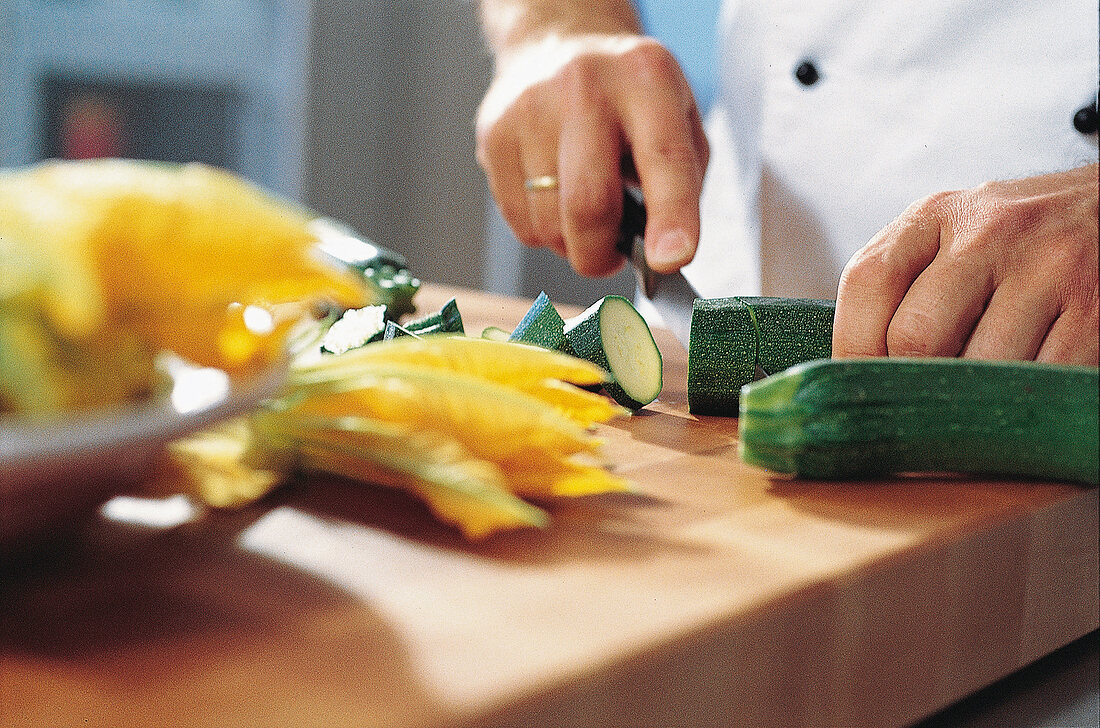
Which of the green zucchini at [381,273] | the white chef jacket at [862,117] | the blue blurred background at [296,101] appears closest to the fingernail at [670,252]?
the white chef jacket at [862,117]

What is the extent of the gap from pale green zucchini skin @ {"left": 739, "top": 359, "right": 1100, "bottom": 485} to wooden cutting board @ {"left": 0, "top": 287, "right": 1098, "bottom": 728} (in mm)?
25

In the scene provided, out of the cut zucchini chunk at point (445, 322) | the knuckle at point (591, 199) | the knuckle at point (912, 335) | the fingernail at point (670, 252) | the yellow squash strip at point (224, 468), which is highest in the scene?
the knuckle at point (591, 199)

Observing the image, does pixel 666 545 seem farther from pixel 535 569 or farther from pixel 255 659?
pixel 255 659

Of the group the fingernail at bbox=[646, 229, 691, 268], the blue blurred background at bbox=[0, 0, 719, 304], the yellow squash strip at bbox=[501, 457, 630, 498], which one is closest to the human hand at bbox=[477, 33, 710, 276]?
the fingernail at bbox=[646, 229, 691, 268]

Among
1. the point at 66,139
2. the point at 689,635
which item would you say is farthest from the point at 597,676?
the point at 66,139

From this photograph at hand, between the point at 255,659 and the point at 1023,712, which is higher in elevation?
the point at 255,659

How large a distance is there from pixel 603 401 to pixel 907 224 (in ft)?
1.63

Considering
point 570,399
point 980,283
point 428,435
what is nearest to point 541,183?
point 980,283

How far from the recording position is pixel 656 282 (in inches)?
60.0

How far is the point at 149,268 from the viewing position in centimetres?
43

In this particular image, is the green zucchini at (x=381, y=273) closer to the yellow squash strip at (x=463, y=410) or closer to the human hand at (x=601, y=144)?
Result: the human hand at (x=601, y=144)

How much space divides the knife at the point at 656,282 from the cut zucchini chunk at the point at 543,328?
18cm

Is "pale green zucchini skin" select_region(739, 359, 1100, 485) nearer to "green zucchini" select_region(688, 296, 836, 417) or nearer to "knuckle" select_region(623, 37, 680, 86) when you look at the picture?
"green zucchini" select_region(688, 296, 836, 417)

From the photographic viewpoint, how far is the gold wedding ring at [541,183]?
1.73 m
